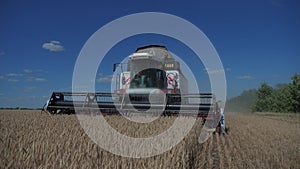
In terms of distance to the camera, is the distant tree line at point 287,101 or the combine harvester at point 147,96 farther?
the distant tree line at point 287,101

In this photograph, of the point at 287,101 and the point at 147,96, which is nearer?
the point at 147,96

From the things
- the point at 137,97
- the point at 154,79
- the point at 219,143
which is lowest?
the point at 219,143

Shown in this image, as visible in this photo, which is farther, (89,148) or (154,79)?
(154,79)

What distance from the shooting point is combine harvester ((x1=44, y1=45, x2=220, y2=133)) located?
796 cm

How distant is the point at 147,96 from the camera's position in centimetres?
971

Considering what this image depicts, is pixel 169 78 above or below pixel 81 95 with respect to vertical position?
above

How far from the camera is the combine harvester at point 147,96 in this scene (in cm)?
796

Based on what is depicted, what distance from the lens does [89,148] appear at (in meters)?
2.78

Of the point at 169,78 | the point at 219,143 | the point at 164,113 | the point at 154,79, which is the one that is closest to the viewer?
the point at 219,143

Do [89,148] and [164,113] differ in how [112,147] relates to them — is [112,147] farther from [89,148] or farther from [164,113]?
[164,113]

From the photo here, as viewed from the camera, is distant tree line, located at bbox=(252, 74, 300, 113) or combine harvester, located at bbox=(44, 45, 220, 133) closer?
combine harvester, located at bbox=(44, 45, 220, 133)

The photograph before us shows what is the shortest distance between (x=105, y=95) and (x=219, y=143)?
4.28m

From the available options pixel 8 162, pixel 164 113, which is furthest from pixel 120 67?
pixel 8 162

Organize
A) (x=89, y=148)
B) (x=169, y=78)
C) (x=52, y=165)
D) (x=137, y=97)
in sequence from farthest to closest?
(x=169, y=78) < (x=137, y=97) < (x=89, y=148) < (x=52, y=165)
